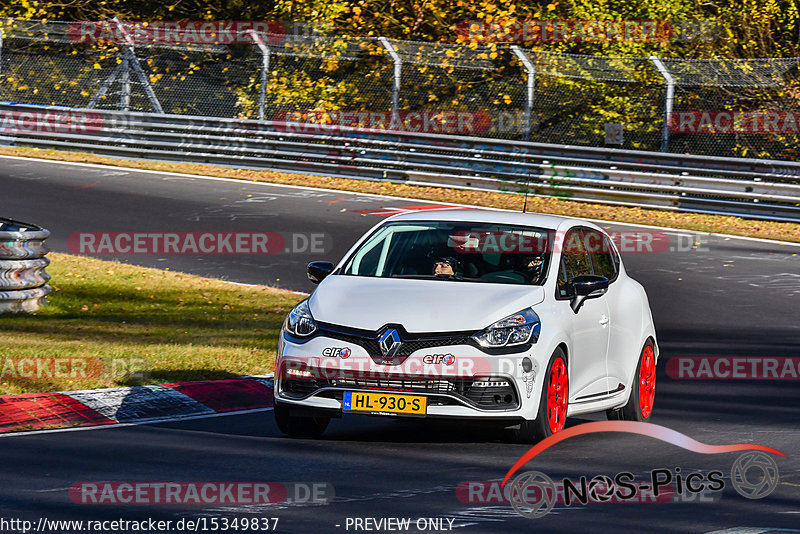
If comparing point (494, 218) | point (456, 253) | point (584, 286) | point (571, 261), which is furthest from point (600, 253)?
point (456, 253)

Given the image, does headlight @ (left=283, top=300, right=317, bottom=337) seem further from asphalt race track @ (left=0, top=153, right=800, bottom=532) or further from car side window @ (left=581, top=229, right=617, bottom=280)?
car side window @ (left=581, top=229, right=617, bottom=280)

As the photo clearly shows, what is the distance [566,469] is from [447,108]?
20160 mm

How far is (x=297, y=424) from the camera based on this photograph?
8.60 meters

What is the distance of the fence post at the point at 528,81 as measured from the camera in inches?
982

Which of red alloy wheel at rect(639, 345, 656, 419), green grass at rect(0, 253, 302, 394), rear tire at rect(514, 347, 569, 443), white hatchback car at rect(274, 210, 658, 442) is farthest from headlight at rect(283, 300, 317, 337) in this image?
red alloy wheel at rect(639, 345, 656, 419)

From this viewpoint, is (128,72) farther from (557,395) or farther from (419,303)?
(557,395)

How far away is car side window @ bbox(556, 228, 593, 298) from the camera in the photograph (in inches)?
357

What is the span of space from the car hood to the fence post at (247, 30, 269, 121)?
19087 mm

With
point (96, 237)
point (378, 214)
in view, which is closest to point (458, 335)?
point (96, 237)

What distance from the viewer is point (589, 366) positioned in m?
9.06

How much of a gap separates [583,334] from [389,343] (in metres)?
1.58

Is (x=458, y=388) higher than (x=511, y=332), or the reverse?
(x=511, y=332)

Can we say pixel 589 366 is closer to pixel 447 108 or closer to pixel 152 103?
pixel 447 108

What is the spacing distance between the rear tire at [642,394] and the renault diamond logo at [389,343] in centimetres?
234
